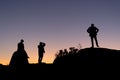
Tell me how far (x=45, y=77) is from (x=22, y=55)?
2.12m

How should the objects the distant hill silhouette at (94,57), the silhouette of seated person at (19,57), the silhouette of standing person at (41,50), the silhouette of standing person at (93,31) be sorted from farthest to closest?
the silhouette of standing person at (41,50) < the silhouette of standing person at (93,31) < the silhouette of seated person at (19,57) < the distant hill silhouette at (94,57)

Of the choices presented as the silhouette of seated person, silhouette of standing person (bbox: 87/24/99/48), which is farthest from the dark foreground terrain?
silhouette of standing person (bbox: 87/24/99/48)

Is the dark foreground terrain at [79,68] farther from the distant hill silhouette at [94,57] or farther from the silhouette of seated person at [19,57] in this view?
the silhouette of seated person at [19,57]

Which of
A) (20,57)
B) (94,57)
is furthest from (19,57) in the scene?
(94,57)

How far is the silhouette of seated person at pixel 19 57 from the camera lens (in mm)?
17688

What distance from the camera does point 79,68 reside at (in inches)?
625

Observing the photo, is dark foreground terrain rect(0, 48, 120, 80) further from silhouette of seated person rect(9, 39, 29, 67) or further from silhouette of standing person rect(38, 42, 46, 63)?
silhouette of standing person rect(38, 42, 46, 63)

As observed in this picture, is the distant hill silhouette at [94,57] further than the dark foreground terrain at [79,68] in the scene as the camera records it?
Yes

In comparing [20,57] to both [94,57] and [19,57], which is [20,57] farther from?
[94,57]

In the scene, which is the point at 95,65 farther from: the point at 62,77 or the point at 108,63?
the point at 62,77

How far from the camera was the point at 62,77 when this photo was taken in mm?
16094

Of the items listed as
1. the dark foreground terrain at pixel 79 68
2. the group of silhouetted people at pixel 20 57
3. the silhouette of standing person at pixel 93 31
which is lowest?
the dark foreground terrain at pixel 79 68

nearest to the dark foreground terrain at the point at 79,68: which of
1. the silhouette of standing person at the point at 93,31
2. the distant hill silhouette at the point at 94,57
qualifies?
the distant hill silhouette at the point at 94,57

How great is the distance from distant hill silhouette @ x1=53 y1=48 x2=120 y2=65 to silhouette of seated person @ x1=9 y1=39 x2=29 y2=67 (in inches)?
92.0
